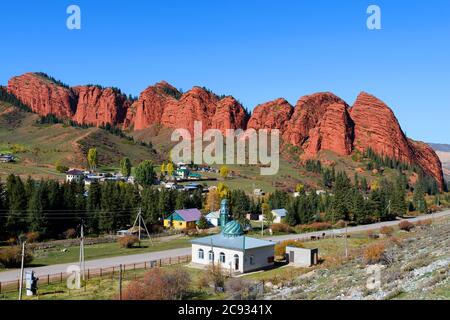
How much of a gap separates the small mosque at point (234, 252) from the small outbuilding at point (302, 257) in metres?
1.97

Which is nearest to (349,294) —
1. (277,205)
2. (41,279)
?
(41,279)

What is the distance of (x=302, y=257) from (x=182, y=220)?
112 feet

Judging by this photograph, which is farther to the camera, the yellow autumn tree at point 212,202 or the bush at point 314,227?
the yellow autumn tree at point 212,202

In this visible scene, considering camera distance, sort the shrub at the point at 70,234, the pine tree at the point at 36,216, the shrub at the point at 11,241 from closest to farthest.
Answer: the shrub at the point at 11,241 < the pine tree at the point at 36,216 < the shrub at the point at 70,234

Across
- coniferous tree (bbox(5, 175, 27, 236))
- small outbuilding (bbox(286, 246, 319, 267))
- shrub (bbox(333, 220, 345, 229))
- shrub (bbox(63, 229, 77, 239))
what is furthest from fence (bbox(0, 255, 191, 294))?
shrub (bbox(333, 220, 345, 229))

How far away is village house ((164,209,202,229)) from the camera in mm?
76375

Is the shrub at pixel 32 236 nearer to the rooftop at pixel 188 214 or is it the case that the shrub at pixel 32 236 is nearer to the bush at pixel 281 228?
the rooftop at pixel 188 214

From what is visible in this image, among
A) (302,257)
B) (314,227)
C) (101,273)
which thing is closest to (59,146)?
(314,227)

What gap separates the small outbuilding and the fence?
33.8 ft

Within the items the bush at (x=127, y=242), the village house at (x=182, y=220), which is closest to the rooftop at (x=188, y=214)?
the village house at (x=182, y=220)

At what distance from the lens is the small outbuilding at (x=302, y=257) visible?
147 feet

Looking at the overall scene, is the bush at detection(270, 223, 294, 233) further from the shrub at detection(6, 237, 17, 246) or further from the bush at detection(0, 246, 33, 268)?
the bush at detection(0, 246, 33, 268)

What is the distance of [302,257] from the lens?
45438 mm
